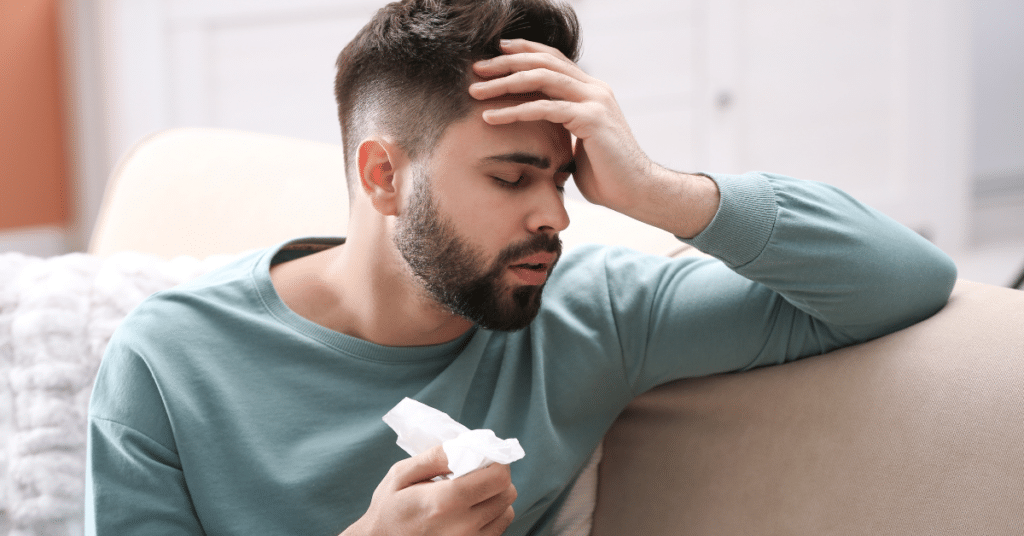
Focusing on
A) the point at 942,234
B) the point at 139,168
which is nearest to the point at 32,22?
the point at 139,168

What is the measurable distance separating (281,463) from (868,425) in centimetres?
65

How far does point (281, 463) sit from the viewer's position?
38.7 inches

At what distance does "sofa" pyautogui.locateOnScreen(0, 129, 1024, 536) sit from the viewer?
2.79 ft

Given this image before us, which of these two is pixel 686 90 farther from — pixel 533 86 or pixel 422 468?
pixel 422 468

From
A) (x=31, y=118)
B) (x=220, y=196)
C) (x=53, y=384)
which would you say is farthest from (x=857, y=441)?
(x=31, y=118)

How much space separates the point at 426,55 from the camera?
3.34ft

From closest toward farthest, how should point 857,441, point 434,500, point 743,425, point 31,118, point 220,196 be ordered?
point 434,500 < point 857,441 < point 743,425 < point 220,196 < point 31,118

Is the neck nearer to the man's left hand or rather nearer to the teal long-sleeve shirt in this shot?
the teal long-sleeve shirt

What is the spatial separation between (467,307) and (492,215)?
0.12 m

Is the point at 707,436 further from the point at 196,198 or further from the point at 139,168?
the point at 139,168

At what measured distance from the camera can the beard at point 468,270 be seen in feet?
3.30

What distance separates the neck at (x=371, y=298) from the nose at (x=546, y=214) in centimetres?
17

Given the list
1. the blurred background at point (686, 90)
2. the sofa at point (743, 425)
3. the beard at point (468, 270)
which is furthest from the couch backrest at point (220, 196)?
the blurred background at point (686, 90)

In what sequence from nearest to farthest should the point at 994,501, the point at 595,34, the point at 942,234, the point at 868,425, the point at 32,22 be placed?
the point at 994,501 → the point at 868,425 → the point at 32,22 → the point at 595,34 → the point at 942,234
